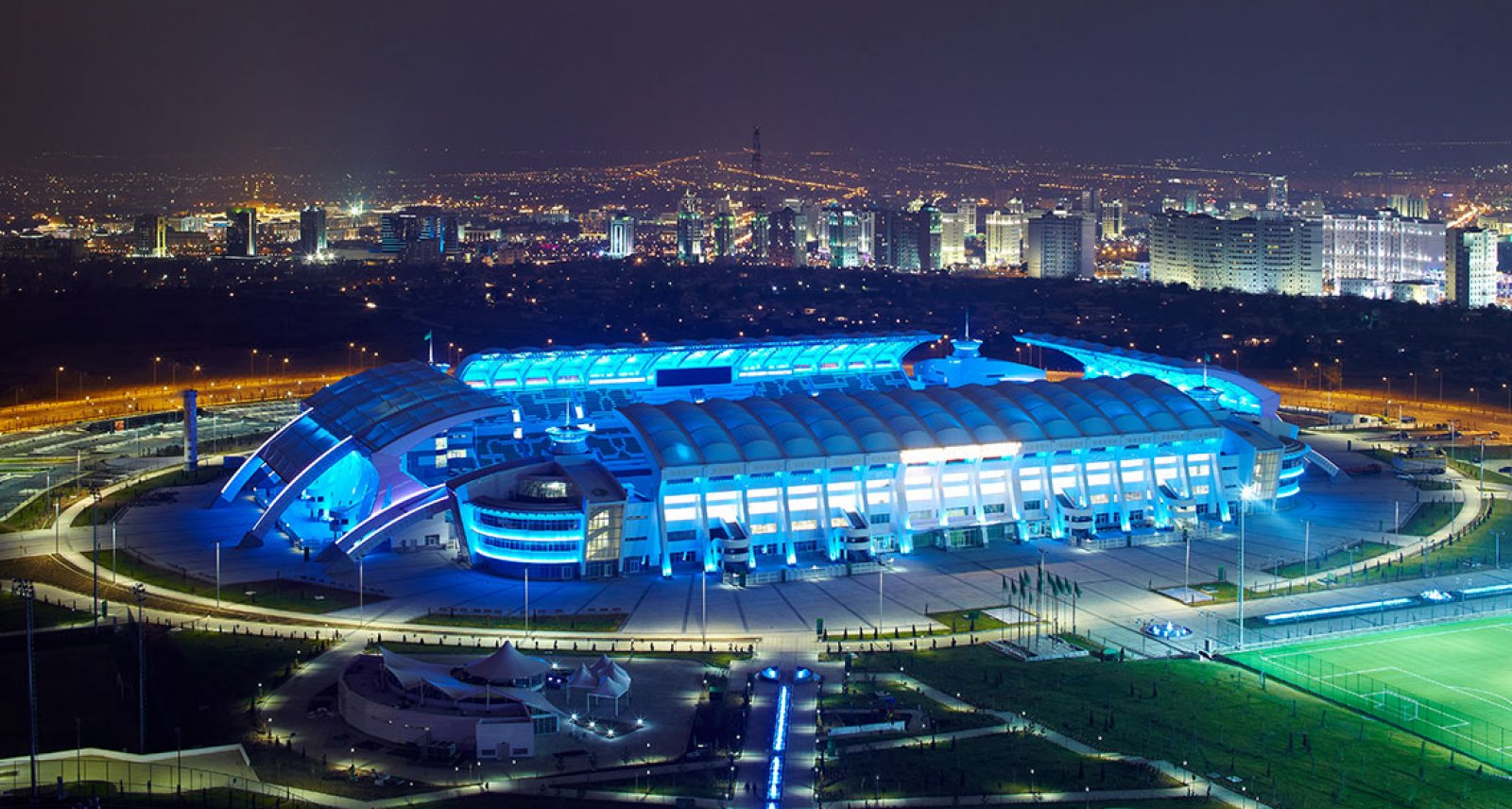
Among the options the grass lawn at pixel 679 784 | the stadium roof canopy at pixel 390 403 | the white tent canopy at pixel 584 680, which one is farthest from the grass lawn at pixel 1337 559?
the stadium roof canopy at pixel 390 403

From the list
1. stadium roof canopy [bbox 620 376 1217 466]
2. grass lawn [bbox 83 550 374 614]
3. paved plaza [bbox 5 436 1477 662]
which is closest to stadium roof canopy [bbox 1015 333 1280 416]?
stadium roof canopy [bbox 620 376 1217 466]

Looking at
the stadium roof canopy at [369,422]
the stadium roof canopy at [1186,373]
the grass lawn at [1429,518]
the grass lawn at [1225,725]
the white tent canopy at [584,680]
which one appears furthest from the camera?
the stadium roof canopy at [1186,373]

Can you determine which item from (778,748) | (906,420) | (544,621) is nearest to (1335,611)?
(906,420)

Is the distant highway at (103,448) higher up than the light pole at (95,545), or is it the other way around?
the distant highway at (103,448)

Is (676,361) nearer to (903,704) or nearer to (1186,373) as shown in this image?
(1186,373)

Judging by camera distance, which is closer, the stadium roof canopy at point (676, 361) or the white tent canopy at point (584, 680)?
the white tent canopy at point (584, 680)

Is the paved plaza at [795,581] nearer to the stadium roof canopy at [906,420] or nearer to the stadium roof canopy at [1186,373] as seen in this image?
the stadium roof canopy at [906,420]

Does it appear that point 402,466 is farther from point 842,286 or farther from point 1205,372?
point 842,286
